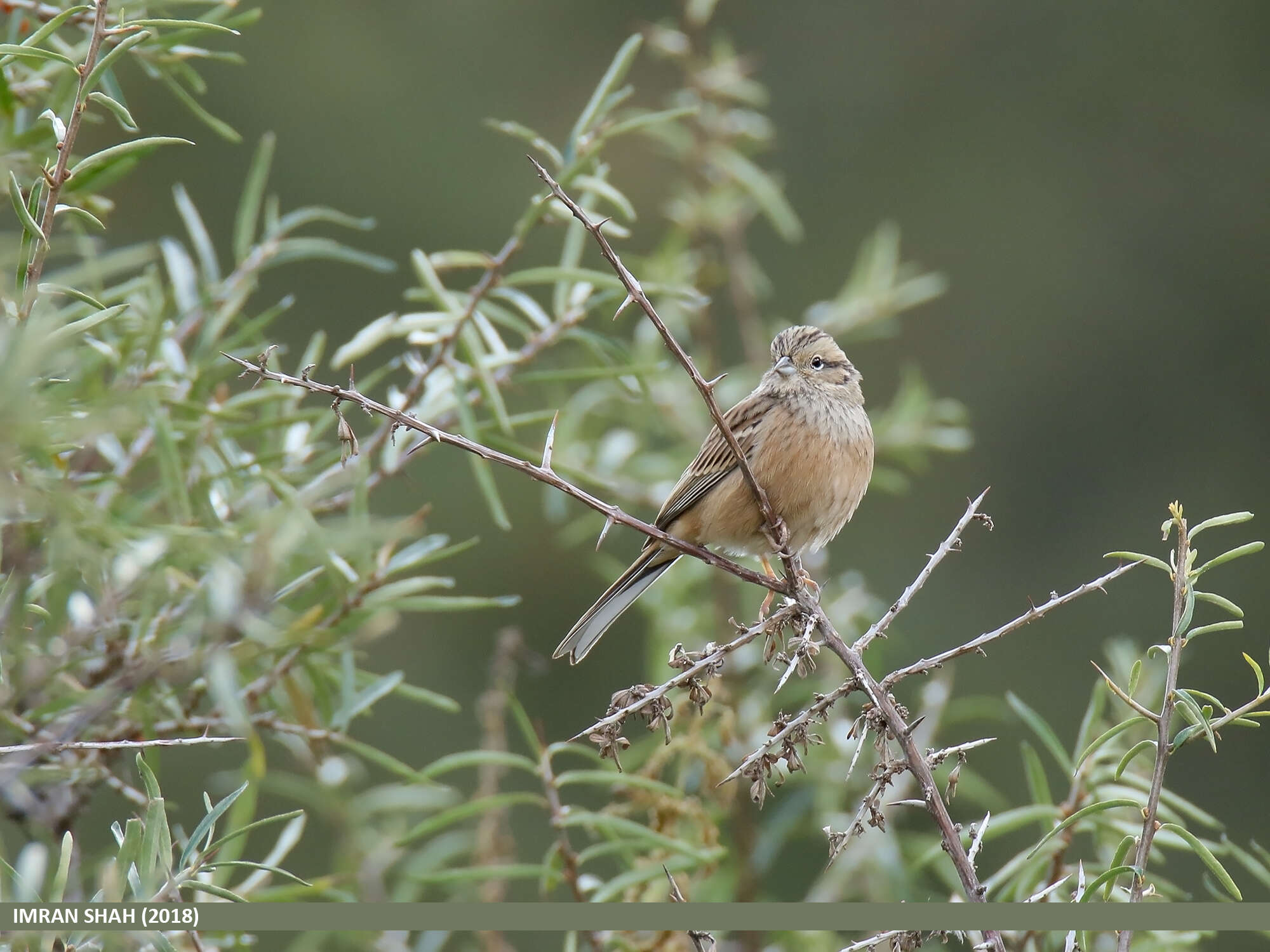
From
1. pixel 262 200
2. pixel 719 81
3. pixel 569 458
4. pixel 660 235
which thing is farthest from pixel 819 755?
pixel 262 200

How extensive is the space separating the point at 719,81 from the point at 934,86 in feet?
27.6

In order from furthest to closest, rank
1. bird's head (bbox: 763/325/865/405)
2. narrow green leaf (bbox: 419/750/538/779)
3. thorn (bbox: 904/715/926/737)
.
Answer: bird's head (bbox: 763/325/865/405) < narrow green leaf (bbox: 419/750/538/779) < thorn (bbox: 904/715/926/737)

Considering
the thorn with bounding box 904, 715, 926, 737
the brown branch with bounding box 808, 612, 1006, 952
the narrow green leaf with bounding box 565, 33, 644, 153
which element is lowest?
the brown branch with bounding box 808, 612, 1006, 952

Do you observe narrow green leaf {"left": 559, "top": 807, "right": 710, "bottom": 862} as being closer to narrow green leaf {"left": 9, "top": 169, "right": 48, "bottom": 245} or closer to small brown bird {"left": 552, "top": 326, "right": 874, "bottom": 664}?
small brown bird {"left": 552, "top": 326, "right": 874, "bottom": 664}

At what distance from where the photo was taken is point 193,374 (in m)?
2.69

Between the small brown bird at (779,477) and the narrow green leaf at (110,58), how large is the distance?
1.93m

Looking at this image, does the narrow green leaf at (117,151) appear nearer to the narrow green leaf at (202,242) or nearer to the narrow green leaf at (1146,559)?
the narrow green leaf at (202,242)

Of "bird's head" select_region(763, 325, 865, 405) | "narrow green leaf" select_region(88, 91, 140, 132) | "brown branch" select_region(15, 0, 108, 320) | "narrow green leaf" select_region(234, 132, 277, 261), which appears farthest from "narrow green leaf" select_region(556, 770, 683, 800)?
"bird's head" select_region(763, 325, 865, 405)

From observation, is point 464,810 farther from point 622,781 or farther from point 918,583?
point 918,583

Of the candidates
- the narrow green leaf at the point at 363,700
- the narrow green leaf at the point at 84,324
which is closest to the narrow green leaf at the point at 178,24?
the narrow green leaf at the point at 84,324

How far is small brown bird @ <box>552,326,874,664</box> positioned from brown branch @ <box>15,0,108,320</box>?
1972 mm

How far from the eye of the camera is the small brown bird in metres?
3.81

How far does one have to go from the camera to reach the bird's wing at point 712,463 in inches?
156

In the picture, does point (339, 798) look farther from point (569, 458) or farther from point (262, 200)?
point (262, 200)
